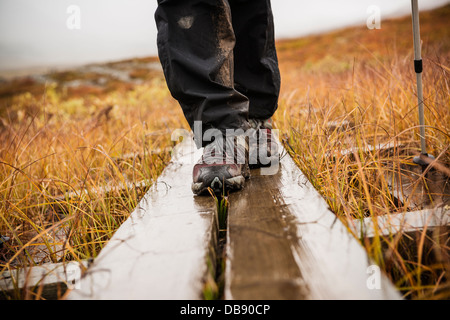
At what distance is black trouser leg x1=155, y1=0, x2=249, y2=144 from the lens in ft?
4.01

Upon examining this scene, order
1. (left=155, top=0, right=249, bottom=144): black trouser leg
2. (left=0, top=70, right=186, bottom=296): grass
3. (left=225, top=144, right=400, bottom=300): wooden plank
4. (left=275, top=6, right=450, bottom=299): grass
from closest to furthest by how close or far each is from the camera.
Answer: (left=225, top=144, right=400, bottom=300): wooden plank < (left=275, top=6, right=450, bottom=299): grass < (left=0, top=70, right=186, bottom=296): grass < (left=155, top=0, right=249, bottom=144): black trouser leg

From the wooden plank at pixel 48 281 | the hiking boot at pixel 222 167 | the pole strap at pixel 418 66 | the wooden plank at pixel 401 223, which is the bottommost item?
the wooden plank at pixel 48 281

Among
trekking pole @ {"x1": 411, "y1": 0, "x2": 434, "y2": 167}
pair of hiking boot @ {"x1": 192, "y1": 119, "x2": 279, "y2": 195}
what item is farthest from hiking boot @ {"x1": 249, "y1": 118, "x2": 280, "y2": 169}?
trekking pole @ {"x1": 411, "y1": 0, "x2": 434, "y2": 167}

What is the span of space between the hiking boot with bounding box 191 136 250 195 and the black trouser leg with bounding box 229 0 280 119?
0.43 meters

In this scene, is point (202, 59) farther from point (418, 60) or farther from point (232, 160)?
point (418, 60)

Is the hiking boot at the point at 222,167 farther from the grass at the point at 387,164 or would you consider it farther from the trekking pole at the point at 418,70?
the trekking pole at the point at 418,70

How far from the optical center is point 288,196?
0.98 metres

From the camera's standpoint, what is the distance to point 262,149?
4.87 feet

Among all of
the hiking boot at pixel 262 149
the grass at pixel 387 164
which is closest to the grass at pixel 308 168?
the grass at pixel 387 164

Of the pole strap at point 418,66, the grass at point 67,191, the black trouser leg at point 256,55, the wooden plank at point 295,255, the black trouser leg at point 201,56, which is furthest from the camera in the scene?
the black trouser leg at point 256,55

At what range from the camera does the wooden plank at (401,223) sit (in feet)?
2.47

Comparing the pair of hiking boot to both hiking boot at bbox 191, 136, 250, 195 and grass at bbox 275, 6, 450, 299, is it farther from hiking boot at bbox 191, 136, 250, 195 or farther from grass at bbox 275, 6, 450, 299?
grass at bbox 275, 6, 450, 299

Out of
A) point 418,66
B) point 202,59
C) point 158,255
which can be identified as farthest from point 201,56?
point 418,66
